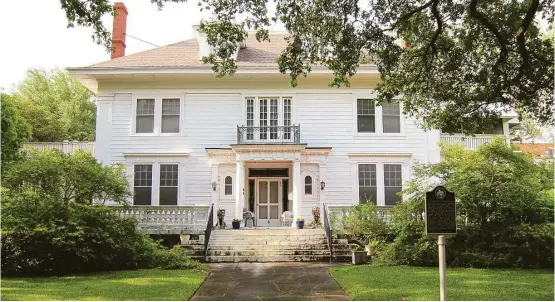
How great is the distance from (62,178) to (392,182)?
14.0 m

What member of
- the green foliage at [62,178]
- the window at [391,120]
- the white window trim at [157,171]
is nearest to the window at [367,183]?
the window at [391,120]

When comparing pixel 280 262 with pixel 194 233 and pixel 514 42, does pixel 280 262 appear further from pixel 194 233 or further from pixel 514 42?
pixel 514 42

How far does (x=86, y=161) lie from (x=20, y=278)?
3887 mm

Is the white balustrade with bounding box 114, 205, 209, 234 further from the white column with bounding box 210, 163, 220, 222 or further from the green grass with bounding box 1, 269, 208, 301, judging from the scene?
the green grass with bounding box 1, 269, 208, 301

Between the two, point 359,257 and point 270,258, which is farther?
point 270,258

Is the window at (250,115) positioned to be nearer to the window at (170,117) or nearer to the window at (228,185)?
the window at (228,185)

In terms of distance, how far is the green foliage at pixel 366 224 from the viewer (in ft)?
55.9

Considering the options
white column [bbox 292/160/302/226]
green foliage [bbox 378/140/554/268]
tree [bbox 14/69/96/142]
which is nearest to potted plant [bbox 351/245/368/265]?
green foliage [bbox 378/140/554/268]

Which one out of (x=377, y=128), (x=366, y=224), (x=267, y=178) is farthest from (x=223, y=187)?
(x=377, y=128)

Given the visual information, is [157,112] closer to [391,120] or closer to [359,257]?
[391,120]

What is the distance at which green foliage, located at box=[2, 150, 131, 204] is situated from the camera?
44.8 ft

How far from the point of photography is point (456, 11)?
13484 millimetres

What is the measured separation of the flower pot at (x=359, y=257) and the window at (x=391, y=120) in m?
8.41

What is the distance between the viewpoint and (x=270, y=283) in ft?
36.5
